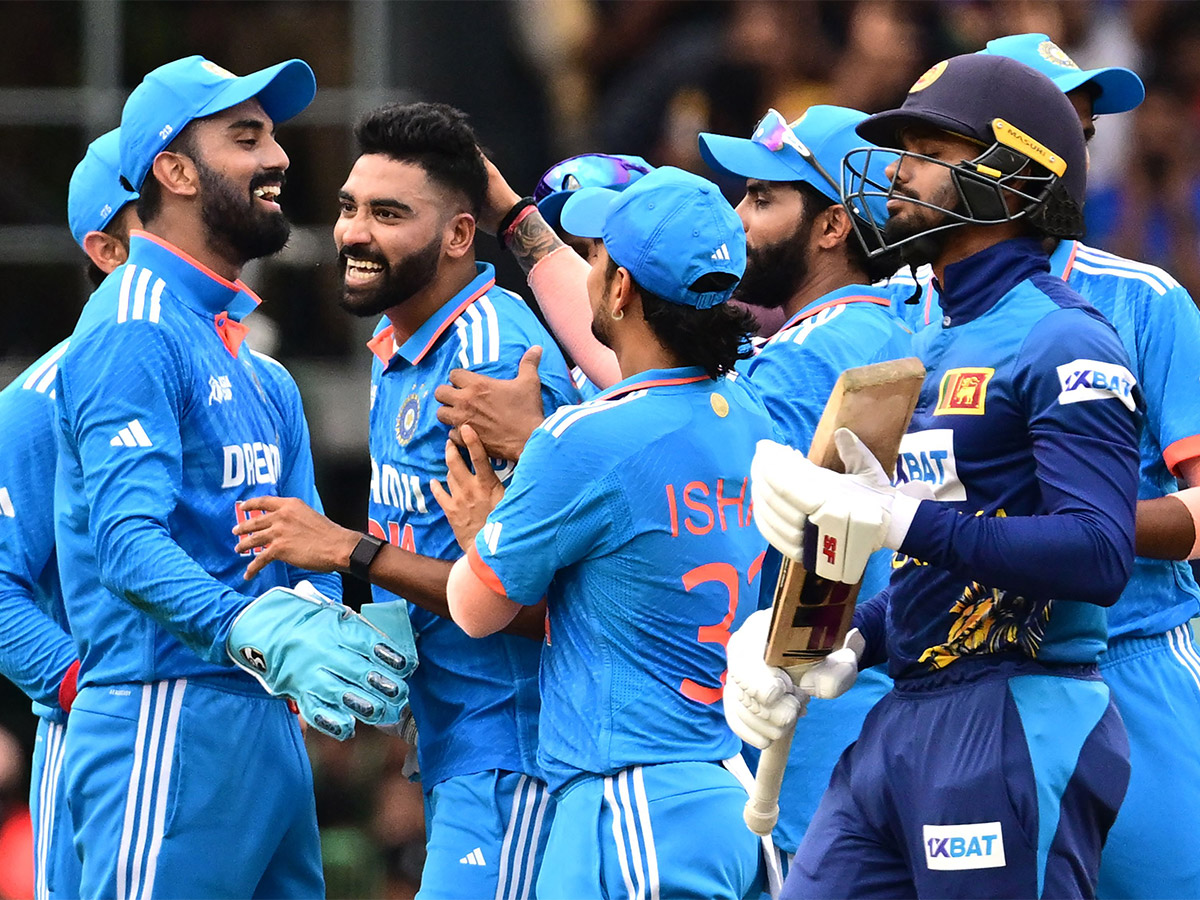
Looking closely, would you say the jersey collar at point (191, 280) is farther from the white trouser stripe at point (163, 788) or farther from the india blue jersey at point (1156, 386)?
the india blue jersey at point (1156, 386)

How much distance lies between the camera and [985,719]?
145 inches

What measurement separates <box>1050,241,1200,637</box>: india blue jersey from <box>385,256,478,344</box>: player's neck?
65.9 inches

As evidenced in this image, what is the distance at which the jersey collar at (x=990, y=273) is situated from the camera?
3.82 m

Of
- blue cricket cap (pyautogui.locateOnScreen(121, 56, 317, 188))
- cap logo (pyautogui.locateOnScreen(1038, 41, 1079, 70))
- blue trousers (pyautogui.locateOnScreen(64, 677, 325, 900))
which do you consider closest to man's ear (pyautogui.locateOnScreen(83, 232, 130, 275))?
blue cricket cap (pyautogui.locateOnScreen(121, 56, 317, 188))

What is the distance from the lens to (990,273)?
3.83 m

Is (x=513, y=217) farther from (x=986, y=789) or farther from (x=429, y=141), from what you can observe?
(x=986, y=789)

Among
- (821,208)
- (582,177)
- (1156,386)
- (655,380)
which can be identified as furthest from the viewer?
(582,177)

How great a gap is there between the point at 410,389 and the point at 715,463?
119cm

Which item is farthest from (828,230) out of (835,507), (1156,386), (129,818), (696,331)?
(129,818)

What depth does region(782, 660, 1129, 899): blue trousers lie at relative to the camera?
3586mm

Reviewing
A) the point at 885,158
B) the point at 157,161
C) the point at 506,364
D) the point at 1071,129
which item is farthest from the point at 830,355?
the point at 157,161

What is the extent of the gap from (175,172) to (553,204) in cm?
109

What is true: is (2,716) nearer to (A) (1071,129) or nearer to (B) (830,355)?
(B) (830,355)

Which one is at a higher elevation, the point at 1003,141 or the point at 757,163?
the point at 1003,141
